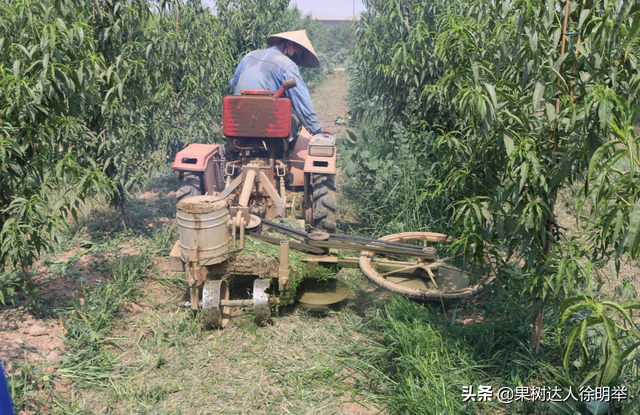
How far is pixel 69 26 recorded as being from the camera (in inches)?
160

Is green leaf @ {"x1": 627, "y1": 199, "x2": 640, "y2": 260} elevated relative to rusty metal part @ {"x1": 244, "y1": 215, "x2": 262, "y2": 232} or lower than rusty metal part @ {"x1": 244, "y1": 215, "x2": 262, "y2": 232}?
elevated

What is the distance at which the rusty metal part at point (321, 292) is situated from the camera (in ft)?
13.7

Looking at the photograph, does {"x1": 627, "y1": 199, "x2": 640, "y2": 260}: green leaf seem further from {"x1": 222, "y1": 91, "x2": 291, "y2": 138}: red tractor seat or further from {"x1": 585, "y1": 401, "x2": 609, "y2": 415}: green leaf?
{"x1": 222, "y1": 91, "x2": 291, "y2": 138}: red tractor seat

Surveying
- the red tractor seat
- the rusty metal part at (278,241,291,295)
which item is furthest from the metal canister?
the red tractor seat

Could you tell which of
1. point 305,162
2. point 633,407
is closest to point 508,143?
point 633,407

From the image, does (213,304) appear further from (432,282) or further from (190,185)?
(190,185)

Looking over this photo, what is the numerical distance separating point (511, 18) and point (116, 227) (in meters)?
4.98

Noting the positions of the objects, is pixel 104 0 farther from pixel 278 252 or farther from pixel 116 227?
pixel 278 252

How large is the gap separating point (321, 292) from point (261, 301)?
0.83m

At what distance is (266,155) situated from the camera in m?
6.00

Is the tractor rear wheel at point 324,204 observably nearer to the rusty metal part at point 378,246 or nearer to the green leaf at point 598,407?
the rusty metal part at point 378,246

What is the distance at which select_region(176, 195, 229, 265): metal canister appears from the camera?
3.53 metres

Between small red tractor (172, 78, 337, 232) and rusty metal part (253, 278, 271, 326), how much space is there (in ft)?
4.21

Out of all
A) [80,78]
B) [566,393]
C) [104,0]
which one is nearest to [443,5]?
[104,0]
